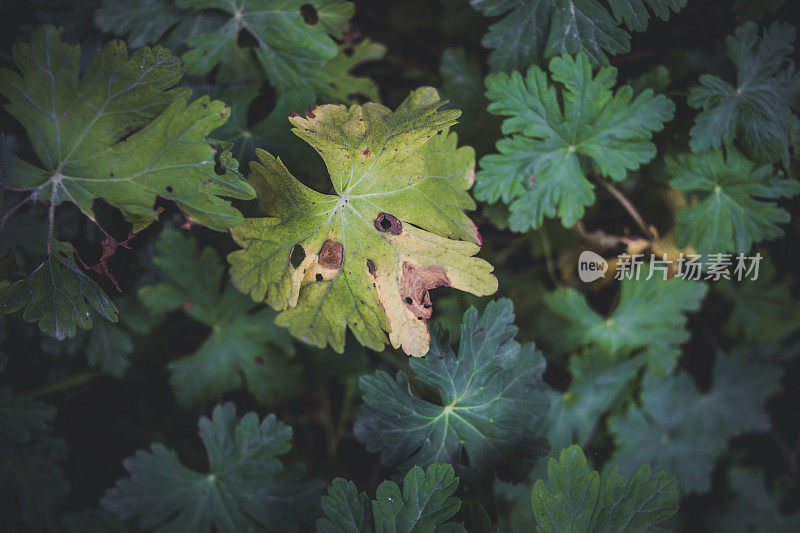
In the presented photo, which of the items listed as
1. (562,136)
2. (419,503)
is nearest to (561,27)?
(562,136)

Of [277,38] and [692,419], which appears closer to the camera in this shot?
[277,38]

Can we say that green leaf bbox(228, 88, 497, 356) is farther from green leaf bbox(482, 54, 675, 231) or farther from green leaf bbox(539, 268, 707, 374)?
green leaf bbox(539, 268, 707, 374)

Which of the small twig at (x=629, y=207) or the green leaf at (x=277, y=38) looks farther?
the small twig at (x=629, y=207)

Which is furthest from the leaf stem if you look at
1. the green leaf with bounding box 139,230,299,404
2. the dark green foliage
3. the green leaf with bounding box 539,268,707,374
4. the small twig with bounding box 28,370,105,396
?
the small twig with bounding box 28,370,105,396

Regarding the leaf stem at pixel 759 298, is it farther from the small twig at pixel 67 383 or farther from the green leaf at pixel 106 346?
the small twig at pixel 67 383

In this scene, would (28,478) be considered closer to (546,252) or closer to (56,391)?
(56,391)

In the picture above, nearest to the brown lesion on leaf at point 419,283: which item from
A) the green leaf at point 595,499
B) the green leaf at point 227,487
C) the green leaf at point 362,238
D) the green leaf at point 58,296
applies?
the green leaf at point 362,238

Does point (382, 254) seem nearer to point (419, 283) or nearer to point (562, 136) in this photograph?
point (419, 283)
